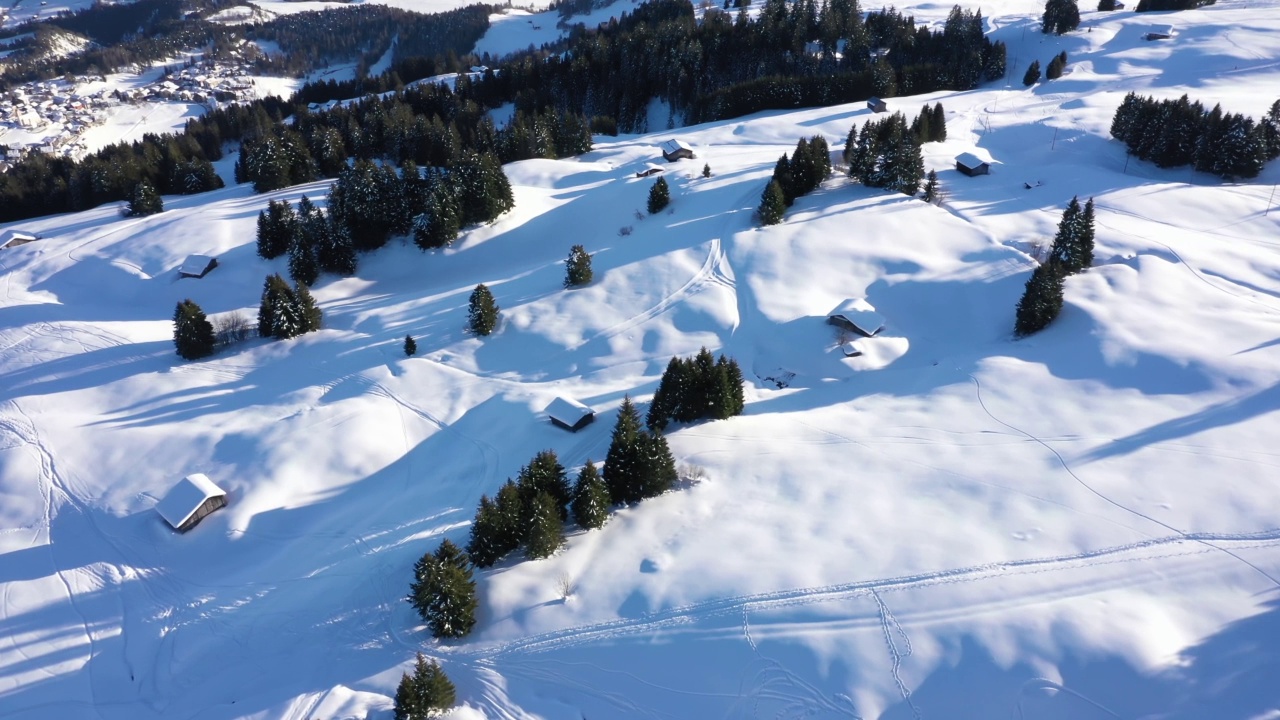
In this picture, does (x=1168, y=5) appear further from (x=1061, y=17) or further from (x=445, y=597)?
(x=445, y=597)

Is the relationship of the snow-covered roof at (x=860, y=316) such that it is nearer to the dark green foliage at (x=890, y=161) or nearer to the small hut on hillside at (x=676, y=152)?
the dark green foliage at (x=890, y=161)

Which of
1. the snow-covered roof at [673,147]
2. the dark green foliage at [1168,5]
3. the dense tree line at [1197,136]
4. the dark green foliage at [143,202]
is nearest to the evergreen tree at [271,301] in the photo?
the dark green foliage at [143,202]

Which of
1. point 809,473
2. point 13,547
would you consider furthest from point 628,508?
point 13,547

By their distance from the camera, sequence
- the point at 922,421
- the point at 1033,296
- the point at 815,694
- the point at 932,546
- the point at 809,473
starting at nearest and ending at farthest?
1. the point at 815,694
2. the point at 932,546
3. the point at 809,473
4. the point at 922,421
5. the point at 1033,296

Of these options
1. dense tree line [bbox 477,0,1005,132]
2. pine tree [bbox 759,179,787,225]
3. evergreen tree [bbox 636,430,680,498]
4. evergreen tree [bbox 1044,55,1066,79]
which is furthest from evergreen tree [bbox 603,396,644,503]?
evergreen tree [bbox 1044,55,1066,79]

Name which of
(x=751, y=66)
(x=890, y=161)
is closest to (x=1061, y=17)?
(x=751, y=66)

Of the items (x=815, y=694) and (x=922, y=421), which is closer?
(x=815, y=694)

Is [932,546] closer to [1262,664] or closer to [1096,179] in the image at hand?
[1262,664]
